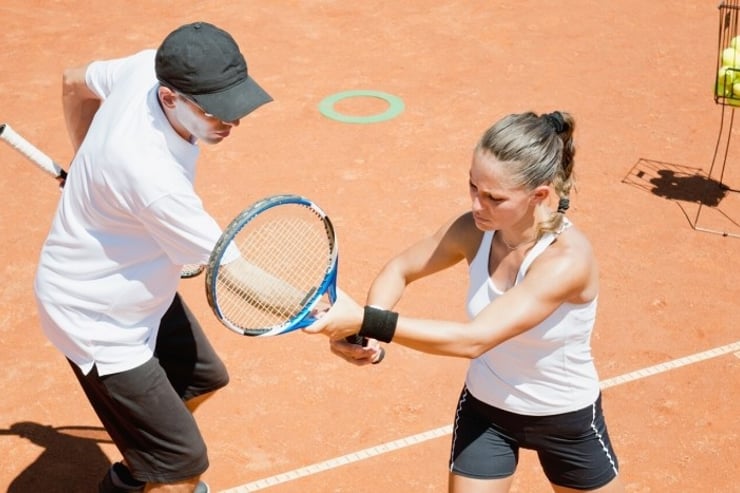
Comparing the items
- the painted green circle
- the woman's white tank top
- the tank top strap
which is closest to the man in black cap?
the woman's white tank top

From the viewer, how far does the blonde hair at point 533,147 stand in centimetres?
399

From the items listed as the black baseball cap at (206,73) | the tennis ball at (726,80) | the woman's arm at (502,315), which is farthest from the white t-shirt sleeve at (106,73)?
the tennis ball at (726,80)

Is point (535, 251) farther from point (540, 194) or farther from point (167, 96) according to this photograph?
point (167, 96)

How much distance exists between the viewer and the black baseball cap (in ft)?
14.0

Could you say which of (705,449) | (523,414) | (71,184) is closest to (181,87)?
(71,184)

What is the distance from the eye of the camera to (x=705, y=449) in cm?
619

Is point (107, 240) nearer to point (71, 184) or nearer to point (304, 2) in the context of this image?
point (71, 184)

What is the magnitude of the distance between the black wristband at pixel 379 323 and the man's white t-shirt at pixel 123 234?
80 cm

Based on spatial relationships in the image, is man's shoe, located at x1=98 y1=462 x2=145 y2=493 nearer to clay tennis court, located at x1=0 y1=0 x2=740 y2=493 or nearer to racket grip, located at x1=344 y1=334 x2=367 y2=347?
clay tennis court, located at x1=0 y1=0 x2=740 y2=493

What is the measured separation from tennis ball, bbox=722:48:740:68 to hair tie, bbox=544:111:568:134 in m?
5.13

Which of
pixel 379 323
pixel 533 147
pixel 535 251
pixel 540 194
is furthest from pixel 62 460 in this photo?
pixel 533 147

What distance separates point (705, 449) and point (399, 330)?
10.5 ft

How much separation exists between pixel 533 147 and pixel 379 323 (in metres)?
0.96

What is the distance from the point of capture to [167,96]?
4.37 m
